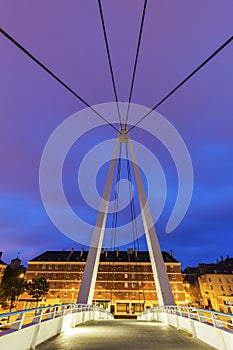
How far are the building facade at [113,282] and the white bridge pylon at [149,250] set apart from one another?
27.4 meters

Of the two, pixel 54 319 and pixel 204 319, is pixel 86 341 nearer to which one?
pixel 54 319

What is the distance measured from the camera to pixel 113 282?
41.3m

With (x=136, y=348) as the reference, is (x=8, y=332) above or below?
above

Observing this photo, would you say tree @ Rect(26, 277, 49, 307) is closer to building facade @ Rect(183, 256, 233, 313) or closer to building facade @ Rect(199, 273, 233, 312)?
building facade @ Rect(183, 256, 233, 313)

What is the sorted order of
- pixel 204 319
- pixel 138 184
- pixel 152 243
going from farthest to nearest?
pixel 138 184 → pixel 152 243 → pixel 204 319

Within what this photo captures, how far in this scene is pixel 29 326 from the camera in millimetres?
3986

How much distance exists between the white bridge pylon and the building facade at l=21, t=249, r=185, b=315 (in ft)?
90.0

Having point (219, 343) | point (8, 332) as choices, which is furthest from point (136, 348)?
point (8, 332)

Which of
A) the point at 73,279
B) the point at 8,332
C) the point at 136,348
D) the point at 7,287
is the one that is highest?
the point at 73,279

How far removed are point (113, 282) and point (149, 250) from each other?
111ft

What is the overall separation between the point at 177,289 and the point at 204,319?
4336 centimetres

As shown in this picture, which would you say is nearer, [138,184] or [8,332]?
[8,332]

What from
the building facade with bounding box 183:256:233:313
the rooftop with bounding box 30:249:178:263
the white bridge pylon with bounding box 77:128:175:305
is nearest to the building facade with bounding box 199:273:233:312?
the building facade with bounding box 183:256:233:313

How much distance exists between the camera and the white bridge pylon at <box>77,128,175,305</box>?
11242 mm
